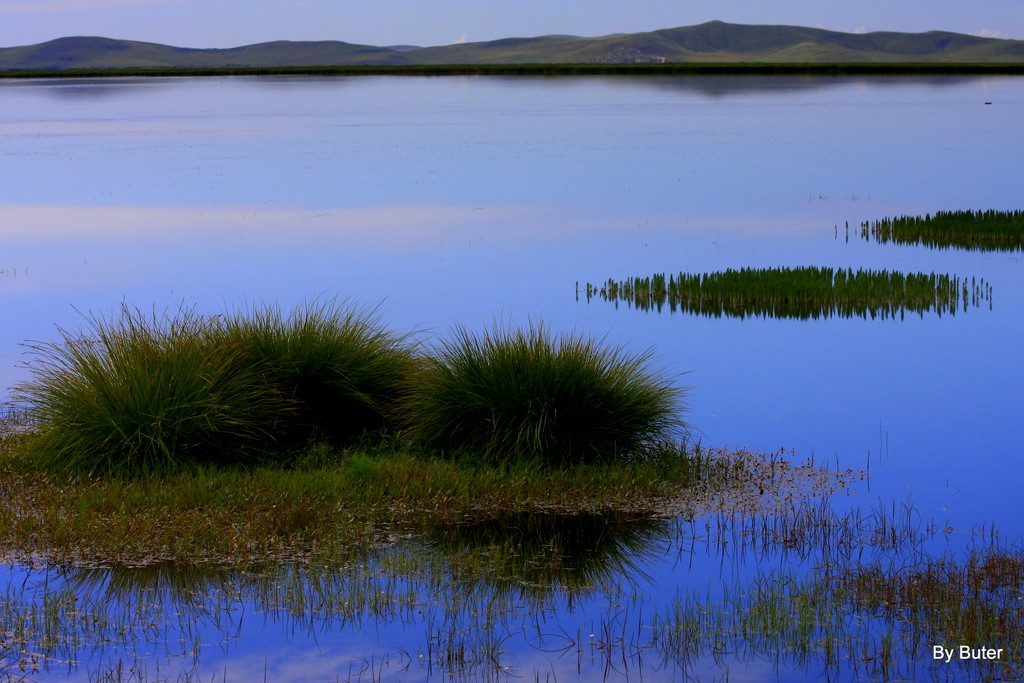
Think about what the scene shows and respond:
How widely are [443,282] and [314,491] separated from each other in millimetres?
13466

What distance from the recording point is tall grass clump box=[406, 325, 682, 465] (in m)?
11.5

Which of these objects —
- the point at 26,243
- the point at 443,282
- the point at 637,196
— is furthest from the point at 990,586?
the point at 637,196

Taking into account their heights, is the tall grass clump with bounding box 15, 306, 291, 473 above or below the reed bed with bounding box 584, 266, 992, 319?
above

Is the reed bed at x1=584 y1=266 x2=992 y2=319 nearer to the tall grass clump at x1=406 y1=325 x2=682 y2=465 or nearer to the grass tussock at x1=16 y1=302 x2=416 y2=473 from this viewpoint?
the tall grass clump at x1=406 y1=325 x2=682 y2=465

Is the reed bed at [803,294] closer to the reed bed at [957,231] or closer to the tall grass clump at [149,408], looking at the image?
the reed bed at [957,231]

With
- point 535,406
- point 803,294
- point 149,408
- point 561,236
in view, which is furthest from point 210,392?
point 561,236

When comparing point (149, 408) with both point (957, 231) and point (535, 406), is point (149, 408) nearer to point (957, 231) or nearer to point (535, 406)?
point (535, 406)

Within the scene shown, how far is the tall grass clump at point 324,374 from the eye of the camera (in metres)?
12.2

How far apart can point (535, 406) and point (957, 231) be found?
1928 cm

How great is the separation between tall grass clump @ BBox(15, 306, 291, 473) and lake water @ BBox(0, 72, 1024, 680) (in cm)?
382

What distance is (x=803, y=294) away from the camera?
68.1 ft

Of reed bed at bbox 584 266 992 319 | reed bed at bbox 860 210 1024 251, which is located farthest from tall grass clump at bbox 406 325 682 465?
reed bed at bbox 860 210 1024 251

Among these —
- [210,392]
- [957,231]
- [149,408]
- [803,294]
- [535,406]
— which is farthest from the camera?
[957,231]

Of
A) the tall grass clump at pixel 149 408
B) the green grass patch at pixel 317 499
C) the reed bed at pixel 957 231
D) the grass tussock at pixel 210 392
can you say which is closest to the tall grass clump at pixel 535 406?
the green grass patch at pixel 317 499
